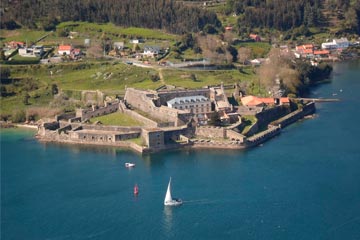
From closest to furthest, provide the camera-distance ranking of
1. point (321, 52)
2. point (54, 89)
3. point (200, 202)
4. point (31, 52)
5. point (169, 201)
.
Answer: point (169, 201)
point (200, 202)
point (54, 89)
point (31, 52)
point (321, 52)

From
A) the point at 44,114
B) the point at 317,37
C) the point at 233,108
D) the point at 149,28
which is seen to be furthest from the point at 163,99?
the point at 317,37

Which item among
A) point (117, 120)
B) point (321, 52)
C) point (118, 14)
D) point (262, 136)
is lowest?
point (262, 136)

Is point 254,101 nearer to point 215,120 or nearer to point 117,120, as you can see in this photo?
point 215,120

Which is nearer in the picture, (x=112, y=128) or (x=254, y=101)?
(x=112, y=128)

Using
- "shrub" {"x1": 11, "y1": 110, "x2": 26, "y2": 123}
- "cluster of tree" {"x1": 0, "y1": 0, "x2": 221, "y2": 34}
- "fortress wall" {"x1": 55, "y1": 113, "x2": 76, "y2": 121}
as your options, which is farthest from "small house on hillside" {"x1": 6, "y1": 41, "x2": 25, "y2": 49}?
"fortress wall" {"x1": 55, "y1": 113, "x2": 76, "y2": 121}

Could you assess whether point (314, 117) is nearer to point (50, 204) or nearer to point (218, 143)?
point (218, 143)

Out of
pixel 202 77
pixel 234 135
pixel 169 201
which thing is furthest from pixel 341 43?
pixel 169 201
